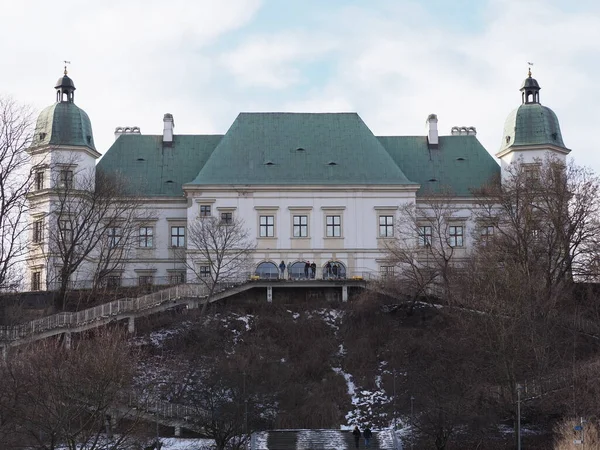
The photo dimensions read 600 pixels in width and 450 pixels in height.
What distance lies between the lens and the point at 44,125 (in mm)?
73438

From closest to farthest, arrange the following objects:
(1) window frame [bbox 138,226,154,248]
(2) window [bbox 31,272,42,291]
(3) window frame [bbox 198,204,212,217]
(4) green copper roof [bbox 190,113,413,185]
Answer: (2) window [bbox 31,272,42,291] < (3) window frame [bbox 198,204,212,217] < (4) green copper roof [bbox 190,113,413,185] < (1) window frame [bbox 138,226,154,248]

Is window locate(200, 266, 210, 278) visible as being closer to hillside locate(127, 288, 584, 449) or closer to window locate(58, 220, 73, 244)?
hillside locate(127, 288, 584, 449)

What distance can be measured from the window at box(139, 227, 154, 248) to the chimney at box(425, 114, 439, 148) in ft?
62.9

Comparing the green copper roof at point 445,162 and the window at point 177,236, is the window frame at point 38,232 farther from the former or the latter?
the green copper roof at point 445,162

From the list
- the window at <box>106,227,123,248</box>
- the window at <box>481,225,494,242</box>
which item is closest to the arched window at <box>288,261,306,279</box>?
the window at <box>106,227,123,248</box>

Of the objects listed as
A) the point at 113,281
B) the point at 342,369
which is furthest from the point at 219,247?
the point at 342,369

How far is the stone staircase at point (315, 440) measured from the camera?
50.2 metres

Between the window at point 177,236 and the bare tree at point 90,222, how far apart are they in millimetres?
2322

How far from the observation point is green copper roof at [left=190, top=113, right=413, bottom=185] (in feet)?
238

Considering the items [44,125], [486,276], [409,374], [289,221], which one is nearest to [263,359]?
[409,374]

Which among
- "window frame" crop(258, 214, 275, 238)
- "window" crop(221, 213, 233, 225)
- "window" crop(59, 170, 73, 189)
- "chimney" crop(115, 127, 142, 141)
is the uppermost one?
"chimney" crop(115, 127, 142, 141)

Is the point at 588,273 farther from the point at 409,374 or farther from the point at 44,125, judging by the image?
the point at 44,125

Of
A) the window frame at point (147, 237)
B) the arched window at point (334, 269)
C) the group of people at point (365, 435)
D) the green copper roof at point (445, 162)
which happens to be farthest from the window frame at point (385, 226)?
the group of people at point (365, 435)

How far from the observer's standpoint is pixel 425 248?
69125 millimetres
